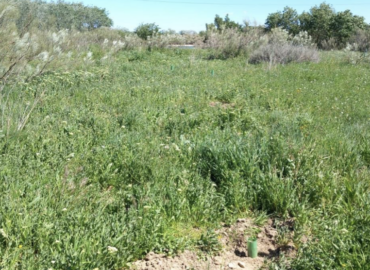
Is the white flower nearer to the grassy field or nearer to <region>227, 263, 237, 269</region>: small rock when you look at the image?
A: the grassy field

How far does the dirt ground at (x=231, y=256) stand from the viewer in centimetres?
288

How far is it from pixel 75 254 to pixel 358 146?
354cm

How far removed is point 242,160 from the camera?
4.04 metres

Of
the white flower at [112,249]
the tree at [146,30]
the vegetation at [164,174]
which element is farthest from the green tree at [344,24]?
the white flower at [112,249]

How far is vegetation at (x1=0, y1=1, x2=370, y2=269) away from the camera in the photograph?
2848mm

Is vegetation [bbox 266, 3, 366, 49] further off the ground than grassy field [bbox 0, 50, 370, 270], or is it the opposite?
vegetation [bbox 266, 3, 366, 49]

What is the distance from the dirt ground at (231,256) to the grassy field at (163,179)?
88 millimetres

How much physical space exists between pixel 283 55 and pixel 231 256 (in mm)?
12325

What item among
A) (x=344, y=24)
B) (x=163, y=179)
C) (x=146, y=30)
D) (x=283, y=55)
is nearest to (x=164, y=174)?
(x=163, y=179)

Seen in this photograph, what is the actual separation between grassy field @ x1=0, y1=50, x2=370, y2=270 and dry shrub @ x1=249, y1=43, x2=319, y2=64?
7661 millimetres

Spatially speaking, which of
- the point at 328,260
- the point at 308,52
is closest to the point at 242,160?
the point at 328,260

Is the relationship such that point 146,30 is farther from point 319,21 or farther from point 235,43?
point 319,21

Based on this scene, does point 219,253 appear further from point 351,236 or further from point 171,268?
point 351,236

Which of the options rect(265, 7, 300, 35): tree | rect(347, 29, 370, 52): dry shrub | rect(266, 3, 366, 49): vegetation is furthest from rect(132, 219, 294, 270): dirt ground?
rect(265, 7, 300, 35): tree
